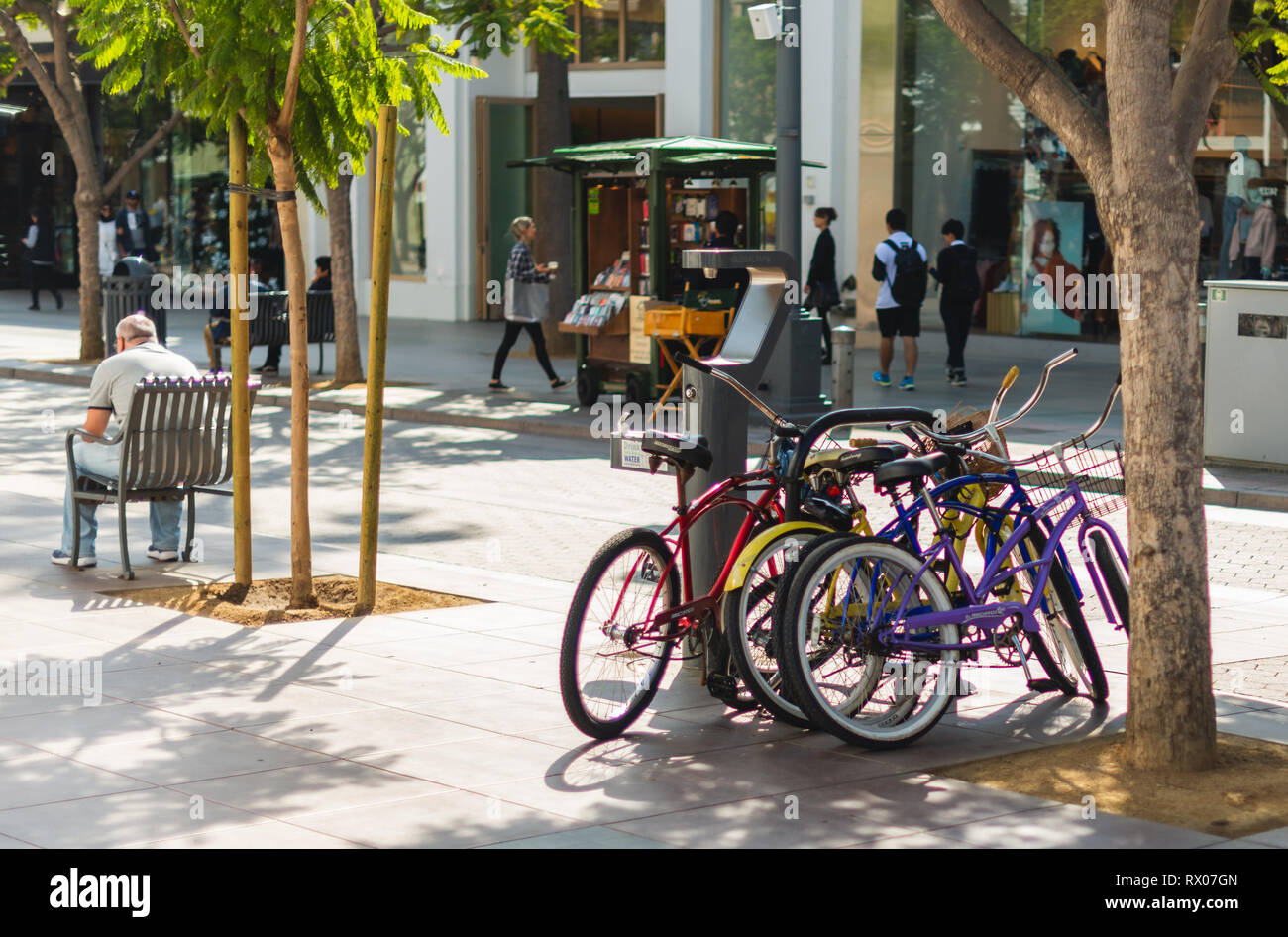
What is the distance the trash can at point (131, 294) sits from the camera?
22562 millimetres

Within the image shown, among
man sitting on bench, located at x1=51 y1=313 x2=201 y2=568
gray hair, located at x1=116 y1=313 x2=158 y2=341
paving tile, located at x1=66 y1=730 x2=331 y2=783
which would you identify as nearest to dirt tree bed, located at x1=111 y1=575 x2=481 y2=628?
man sitting on bench, located at x1=51 y1=313 x2=201 y2=568

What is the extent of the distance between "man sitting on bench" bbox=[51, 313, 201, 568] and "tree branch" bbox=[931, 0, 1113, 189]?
501 cm

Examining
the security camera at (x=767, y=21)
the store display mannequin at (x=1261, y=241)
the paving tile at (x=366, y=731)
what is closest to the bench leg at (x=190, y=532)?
the paving tile at (x=366, y=731)

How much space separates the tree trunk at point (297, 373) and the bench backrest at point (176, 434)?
1073 mm

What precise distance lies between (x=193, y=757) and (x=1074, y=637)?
334 cm

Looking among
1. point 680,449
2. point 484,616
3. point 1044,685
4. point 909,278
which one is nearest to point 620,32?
point 909,278

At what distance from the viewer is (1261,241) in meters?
21.3

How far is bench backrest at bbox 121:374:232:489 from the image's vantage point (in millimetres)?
9648

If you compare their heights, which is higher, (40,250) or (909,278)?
(40,250)

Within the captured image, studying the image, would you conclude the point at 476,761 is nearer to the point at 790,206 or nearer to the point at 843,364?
the point at 790,206

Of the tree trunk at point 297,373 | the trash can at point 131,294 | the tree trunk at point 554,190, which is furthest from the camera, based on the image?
the tree trunk at point 554,190

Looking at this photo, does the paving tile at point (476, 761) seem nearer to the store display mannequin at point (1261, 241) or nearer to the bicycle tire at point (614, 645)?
the bicycle tire at point (614, 645)

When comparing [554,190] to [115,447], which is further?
[554,190]
